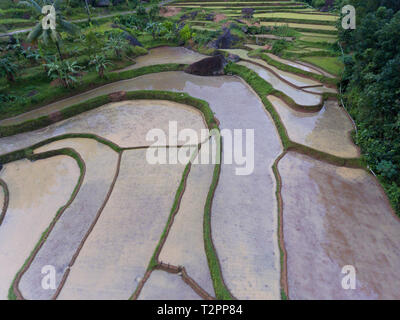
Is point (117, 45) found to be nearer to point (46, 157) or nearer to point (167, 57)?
point (167, 57)

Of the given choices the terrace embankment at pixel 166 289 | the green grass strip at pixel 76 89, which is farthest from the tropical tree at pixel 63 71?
the terrace embankment at pixel 166 289

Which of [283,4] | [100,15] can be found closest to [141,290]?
[100,15]

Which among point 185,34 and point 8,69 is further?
point 185,34

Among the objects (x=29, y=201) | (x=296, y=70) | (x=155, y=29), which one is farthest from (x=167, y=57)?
(x=29, y=201)

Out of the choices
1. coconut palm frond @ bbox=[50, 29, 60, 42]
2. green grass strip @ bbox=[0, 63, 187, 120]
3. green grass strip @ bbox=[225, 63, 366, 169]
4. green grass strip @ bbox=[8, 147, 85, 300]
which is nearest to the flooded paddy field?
green grass strip @ bbox=[8, 147, 85, 300]

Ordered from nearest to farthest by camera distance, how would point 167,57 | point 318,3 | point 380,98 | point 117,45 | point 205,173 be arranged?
1. point 380,98
2. point 205,173
3. point 117,45
4. point 167,57
5. point 318,3

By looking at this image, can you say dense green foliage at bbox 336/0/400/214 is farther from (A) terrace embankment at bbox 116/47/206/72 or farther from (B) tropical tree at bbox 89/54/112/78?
(B) tropical tree at bbox 89/54/112/78

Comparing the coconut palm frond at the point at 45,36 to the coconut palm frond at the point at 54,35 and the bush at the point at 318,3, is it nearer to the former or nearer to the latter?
the coconut palm frond at the point at 54,35
